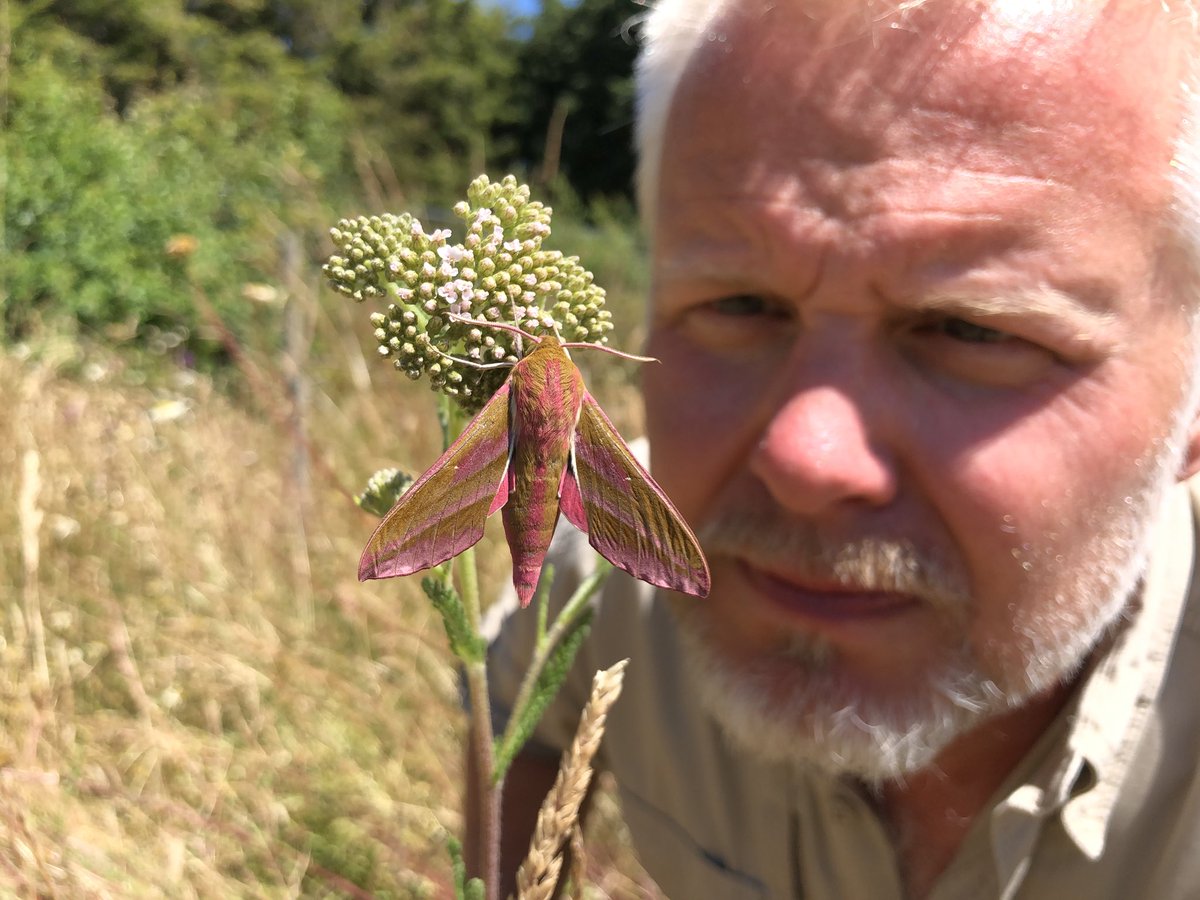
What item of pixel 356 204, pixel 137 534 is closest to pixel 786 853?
pixel 137 534

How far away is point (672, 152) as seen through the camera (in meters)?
1.35

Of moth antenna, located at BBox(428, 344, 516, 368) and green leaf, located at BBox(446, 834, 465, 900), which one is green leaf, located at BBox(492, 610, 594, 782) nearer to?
green leaf, located at BBox(446, 834, 465, 900)

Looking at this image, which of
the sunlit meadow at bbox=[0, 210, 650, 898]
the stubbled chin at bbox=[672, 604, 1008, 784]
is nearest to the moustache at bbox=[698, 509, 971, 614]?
the stubbled chin at bbox=[672, 604, 1008, 784]

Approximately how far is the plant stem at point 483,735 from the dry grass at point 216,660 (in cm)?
78

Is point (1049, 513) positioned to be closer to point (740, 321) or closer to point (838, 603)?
point (838, 603)

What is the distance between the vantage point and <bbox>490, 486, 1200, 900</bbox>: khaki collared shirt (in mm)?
1394

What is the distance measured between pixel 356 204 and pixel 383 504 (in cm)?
579

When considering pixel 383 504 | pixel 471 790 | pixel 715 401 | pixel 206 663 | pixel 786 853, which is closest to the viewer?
pixel 383 504

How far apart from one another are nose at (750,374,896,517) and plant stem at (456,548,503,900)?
1.67 feet

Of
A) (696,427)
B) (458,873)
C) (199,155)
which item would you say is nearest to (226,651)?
(696,427)

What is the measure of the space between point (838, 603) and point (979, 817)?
57cm

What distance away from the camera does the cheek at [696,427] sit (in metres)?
1.26

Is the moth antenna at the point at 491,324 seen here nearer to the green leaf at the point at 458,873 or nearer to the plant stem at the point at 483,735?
the plant stem at the point at 483,735

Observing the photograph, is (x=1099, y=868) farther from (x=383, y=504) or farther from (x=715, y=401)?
(x=383, y=504)
